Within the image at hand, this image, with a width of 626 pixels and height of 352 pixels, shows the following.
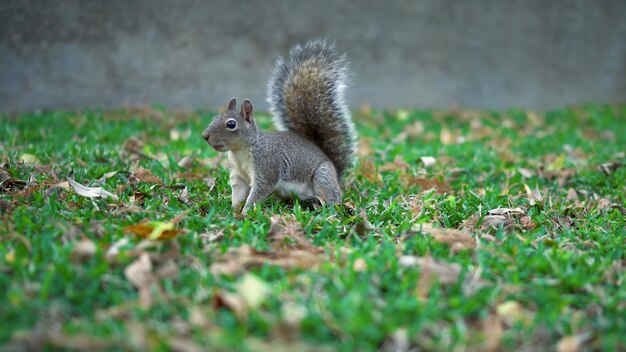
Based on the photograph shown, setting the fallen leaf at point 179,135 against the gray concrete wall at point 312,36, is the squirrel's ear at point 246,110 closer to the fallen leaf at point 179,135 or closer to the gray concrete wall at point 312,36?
the fallen leaf at point 179,135

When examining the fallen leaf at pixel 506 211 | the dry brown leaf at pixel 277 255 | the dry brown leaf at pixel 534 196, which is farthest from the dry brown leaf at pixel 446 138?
the dry brown leaf at pixel 277 255

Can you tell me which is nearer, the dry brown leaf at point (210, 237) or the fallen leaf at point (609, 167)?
the dry brown leaf at point (210, 237)

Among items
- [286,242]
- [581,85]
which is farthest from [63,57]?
[581,85]

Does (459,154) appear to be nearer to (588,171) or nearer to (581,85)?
(588,171)

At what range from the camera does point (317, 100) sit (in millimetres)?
3586

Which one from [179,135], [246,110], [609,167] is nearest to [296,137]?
[246,110]

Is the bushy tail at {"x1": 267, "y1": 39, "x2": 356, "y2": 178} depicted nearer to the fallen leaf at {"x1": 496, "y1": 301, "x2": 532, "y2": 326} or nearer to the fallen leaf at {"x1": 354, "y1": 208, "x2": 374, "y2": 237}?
the fallen leaf at {"x1": 354, "y1": 208, "x2": 374, "y2": 237}

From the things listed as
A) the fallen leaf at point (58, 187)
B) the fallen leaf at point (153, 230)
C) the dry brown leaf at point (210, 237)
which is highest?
the fallen leaf at point (58, 187)

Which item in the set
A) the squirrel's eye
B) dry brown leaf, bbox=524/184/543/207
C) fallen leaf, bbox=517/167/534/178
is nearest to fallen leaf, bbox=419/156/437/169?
fallen leaf, bbox=517/167/534/178

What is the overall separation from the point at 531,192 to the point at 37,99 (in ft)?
17.8

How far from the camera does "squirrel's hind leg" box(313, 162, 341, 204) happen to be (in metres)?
3.35

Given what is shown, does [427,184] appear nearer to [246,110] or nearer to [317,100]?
[317,100]

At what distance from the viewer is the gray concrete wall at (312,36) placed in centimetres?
652

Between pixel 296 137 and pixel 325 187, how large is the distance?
0.40m
